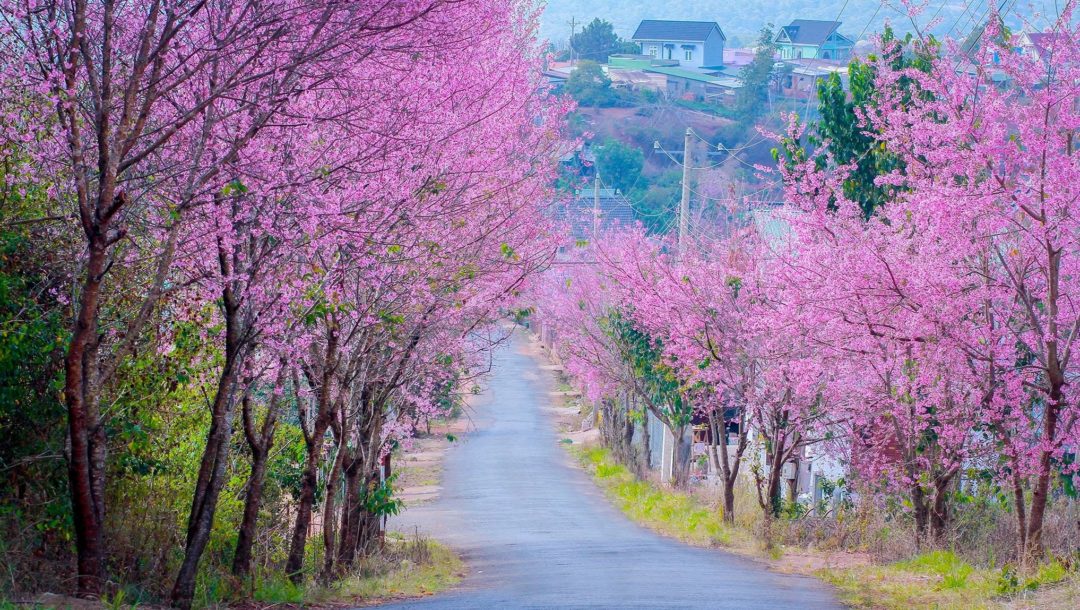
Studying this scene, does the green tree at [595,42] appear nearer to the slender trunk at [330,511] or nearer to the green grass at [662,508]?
the green grass at [662,508]

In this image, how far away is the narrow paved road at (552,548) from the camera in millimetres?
11797

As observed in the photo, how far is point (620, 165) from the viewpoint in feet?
180

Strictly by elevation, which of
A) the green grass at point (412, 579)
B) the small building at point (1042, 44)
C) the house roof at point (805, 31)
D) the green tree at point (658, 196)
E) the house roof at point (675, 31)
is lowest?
the green grass at point (412, 579)

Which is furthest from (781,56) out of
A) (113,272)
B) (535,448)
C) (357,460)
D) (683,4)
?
(113,272)

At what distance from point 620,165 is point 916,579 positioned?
42802 millimetres

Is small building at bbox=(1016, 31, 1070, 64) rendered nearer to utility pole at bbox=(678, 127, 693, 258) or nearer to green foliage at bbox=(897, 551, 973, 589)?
green foliage at bbox=(897, 551, 973, 589)

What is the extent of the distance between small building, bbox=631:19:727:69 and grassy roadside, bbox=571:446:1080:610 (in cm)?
6799

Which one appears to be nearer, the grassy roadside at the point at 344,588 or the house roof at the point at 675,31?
the grassy roadside at the point at 344,588

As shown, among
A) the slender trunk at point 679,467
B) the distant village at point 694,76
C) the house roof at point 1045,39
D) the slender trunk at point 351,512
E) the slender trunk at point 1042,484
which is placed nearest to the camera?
the house roof at point 1045,39

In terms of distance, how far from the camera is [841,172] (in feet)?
53.4

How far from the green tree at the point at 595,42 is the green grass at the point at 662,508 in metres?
45.3

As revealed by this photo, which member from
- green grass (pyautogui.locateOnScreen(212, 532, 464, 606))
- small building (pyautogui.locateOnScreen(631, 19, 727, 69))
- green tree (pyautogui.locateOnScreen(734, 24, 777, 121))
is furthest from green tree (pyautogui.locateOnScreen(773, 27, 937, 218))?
small building (pyautogui.locateOnScreen(631, 19, 727, 69))

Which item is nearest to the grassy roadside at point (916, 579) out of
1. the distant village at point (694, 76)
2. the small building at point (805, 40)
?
the distant village at point (694, 76)

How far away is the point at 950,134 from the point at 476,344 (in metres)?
7.42
